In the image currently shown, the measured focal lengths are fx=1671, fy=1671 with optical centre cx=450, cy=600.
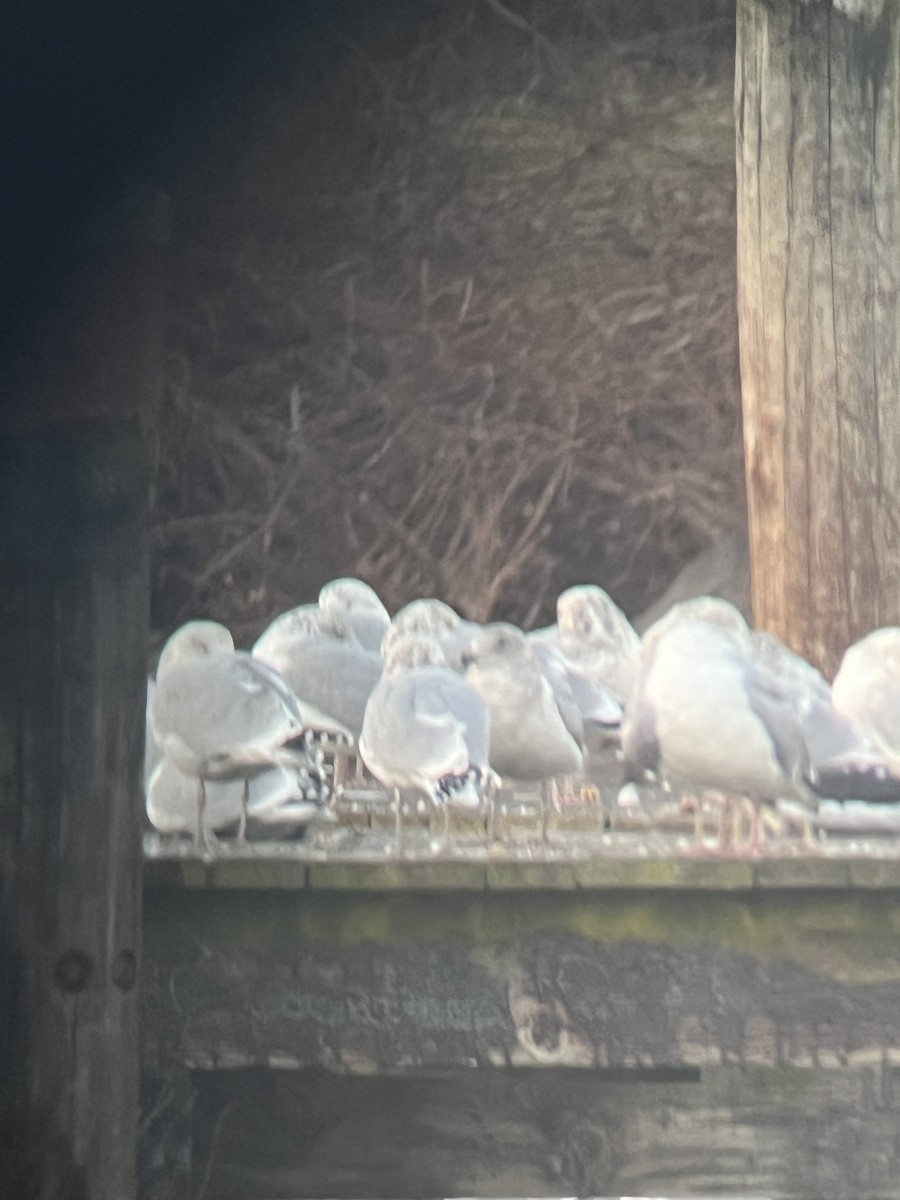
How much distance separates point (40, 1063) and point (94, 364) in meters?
0.69

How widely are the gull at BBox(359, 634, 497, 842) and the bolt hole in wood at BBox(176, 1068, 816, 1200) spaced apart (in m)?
0.31

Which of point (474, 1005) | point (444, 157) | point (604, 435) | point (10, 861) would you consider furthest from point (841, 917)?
point (444, 157)

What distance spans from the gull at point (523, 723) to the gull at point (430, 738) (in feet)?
0.09

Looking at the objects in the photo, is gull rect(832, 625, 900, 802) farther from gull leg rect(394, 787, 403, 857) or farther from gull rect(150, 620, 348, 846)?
gull rect(150, 620, 348, 846)

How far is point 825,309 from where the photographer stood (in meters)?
2.13

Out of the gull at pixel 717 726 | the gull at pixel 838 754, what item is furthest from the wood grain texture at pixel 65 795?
the gull at pixel 838 754

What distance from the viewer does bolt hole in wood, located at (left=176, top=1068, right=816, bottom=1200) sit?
6.20ft

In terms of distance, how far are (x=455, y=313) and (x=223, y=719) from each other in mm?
662

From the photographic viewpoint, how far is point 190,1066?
190cm

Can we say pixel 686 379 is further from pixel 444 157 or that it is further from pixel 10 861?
pixel 10 861

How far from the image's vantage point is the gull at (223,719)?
190 centimetres

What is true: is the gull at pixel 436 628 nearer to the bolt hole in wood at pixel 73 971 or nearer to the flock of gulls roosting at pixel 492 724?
the flock of gulls roosting at pixel 492 724

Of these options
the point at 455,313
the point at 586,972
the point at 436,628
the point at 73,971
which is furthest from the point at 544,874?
the point at 455,313

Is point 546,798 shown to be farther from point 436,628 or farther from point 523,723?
point 436,628
